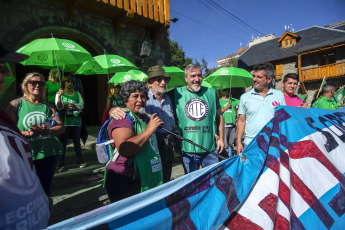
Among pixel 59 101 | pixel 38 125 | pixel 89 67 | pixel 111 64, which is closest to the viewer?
pixel 38 125

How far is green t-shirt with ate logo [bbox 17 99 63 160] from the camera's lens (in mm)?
2793

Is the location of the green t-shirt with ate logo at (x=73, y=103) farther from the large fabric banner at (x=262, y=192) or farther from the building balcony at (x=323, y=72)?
the building balcony at (x=323, y=72)

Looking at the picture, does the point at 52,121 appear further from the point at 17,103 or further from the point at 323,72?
the point at 323,72

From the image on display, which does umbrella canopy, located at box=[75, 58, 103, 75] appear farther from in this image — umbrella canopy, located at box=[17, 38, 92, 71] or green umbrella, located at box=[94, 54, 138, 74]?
umbrella canopy, located at box=[17, 38, 92, 71]

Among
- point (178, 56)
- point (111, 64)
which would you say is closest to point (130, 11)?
point (111, 64)

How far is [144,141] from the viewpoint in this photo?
6.59 feet

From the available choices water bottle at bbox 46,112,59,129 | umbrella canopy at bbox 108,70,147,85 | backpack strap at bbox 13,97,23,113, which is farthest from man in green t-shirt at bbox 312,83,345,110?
backpack strap at bbox 13,97,23,113

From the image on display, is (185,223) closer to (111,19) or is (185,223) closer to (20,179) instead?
(20,179)

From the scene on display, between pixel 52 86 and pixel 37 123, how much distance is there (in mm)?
2057

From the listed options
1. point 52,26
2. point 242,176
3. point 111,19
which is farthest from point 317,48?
point 242,176

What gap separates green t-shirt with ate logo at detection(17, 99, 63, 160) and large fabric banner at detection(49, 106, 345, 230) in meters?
2.04

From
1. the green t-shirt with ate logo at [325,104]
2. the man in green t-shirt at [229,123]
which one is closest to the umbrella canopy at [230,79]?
the man in green t-shirt at [229,123]

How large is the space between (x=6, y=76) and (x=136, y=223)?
969 millimetres

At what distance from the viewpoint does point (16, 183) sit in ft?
2.85
